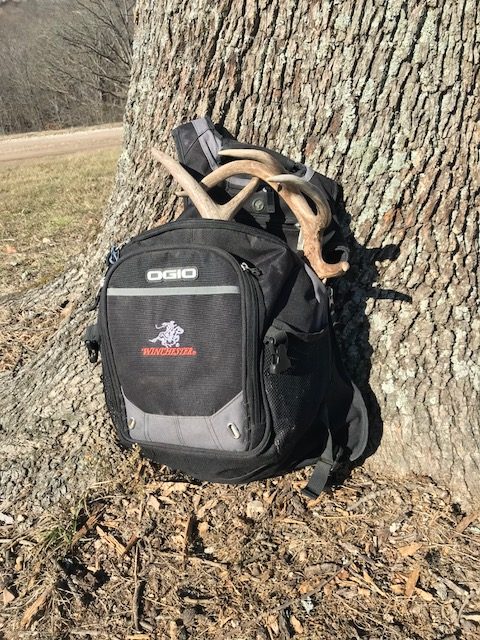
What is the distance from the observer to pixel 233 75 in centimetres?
235

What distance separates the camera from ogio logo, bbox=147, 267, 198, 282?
2.09m

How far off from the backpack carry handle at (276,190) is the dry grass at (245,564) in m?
0.96

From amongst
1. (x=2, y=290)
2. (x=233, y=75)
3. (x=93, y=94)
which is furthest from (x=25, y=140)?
(x=233, y=75)

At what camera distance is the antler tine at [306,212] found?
221cm

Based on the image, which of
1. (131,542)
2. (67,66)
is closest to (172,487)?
(131,542)

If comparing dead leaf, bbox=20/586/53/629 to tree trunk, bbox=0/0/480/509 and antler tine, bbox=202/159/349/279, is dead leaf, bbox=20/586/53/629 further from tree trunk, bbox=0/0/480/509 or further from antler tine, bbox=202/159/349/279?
antler tine, bbox=202/159/349/279

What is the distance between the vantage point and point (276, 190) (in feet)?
7.41

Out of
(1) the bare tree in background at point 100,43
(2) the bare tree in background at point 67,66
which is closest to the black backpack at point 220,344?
(1) the bare tree in background at point 100,43

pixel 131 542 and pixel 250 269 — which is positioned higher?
pixel 250 269

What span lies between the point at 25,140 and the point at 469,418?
87.6 ft

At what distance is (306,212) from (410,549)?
1305 millimetres

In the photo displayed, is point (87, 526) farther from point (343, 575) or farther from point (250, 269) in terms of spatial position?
point (250, 269)

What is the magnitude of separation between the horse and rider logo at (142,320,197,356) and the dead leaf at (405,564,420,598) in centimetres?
110

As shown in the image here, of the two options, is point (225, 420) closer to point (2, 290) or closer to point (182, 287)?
point (182, 287)
